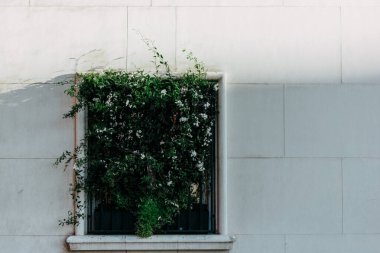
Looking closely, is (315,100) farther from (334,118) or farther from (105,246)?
(105,246)

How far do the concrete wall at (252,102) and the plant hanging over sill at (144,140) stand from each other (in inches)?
9.2

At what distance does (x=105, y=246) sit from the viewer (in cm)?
684

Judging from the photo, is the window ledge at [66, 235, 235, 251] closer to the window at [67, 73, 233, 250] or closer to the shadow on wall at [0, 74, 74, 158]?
the window at [67, 73, 233, 250]

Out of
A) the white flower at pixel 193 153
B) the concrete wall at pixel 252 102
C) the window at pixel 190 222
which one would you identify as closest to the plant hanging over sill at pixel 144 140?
the white flower at pixel 193 153

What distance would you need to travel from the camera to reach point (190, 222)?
23.1 feet

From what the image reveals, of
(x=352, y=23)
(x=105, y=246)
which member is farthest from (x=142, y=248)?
(x=352, y=23)

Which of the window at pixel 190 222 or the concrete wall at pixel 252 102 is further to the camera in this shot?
the concrete wall at pixel 252 102

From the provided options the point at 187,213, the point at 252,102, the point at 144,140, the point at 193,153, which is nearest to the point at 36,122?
the point at 144,140

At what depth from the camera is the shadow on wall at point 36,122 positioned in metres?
7.00

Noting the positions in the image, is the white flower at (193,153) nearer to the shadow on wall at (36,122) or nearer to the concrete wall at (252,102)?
the concrete wall at (252,102)

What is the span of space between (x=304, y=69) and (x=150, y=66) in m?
1.86

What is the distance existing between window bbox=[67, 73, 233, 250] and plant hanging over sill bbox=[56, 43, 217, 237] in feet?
0.40

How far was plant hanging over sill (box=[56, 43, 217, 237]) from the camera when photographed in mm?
6863

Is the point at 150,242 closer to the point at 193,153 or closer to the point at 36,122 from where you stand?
the point at 193,153
